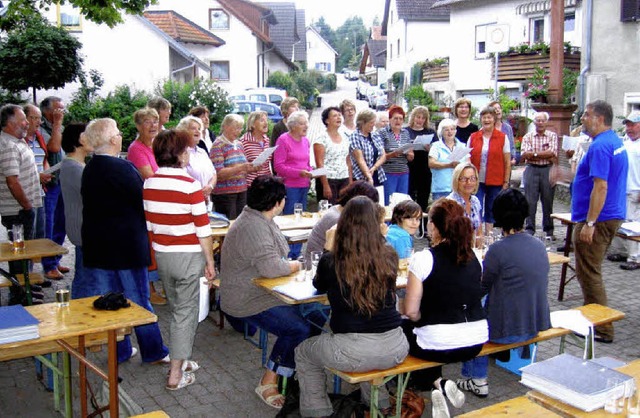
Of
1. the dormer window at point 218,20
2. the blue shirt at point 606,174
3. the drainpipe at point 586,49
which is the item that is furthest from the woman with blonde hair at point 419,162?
the dormer window at point 218,20

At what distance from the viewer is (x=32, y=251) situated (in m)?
5.85

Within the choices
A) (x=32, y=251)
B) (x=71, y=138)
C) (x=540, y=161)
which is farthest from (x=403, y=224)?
(x=540, y=161)

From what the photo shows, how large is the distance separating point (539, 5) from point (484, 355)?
896 inches

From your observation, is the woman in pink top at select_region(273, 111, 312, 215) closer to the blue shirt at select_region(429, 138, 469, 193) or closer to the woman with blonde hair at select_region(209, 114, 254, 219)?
the woman with blonde hair at select_region(209, 114, 254, 219)

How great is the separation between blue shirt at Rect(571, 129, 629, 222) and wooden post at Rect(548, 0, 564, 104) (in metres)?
8.51

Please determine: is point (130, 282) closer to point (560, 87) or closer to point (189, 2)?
point (560, 87)

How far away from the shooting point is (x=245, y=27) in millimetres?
36844

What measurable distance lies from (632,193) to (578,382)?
5.82m

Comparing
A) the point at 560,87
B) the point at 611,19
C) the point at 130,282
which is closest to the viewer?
the point at 130,282

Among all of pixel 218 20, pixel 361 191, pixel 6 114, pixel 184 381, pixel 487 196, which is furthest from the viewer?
pixel 218 20

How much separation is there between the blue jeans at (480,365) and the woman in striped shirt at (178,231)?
199 centimetres

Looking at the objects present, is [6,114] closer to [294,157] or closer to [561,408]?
[294,157]

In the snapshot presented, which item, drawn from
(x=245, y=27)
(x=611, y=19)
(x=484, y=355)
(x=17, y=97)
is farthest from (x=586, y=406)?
(x=245, y=27)

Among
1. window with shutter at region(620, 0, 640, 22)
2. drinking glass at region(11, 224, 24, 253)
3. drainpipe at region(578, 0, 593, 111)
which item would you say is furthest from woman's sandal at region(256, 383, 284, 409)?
window with shutter at region(620, 0, 640, 22)
